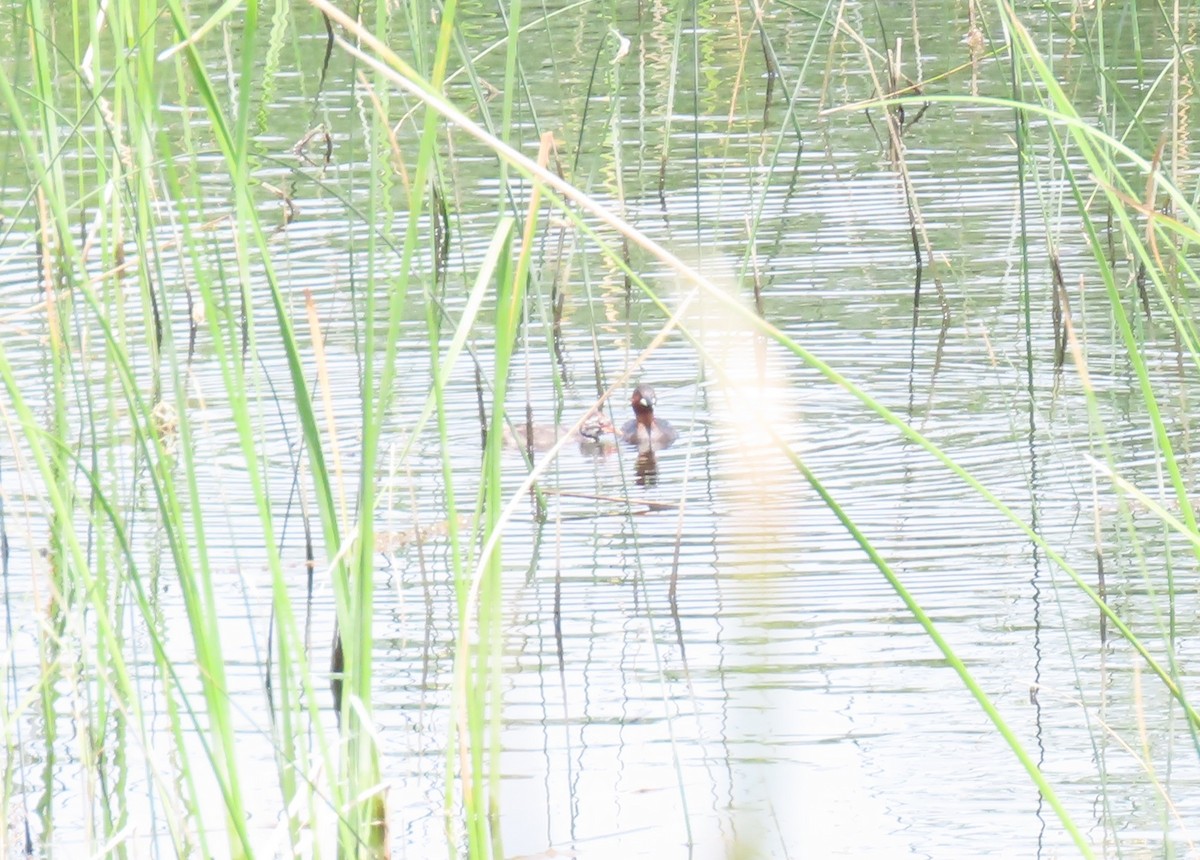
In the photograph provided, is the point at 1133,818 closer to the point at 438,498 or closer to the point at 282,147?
the point at 438,498

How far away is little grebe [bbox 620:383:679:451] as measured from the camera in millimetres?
6156

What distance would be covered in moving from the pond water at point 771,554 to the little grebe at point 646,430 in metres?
0.12

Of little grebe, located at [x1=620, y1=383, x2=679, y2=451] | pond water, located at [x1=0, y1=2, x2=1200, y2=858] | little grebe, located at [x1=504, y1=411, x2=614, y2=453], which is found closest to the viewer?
pond water, located at [x1=0, y1=2, x2=1200, y2=858]

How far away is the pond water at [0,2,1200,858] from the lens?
3102mm

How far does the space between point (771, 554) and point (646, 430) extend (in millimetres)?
5043

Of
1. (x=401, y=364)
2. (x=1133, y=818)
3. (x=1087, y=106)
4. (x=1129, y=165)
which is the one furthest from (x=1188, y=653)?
(x=1087, y=106)

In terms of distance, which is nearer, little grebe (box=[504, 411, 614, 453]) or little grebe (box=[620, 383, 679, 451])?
little grebe (box=[504, 411, 614, 453])

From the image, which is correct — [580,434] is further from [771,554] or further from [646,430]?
[771,554]

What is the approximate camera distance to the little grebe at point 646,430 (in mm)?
6156

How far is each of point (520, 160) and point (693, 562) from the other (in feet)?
9.41

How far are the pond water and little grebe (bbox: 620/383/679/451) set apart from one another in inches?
Answer: 4.9

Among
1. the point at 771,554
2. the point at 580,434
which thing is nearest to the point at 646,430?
the point at 580,434

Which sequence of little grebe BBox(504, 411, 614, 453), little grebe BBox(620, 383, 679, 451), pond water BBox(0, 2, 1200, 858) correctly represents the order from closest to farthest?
pond water BBox(0, 2, 1200, 858), little grebe BBox(504, 411, 614, 453), little grebe BBox(620, 383, 679, 451)

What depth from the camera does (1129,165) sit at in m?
8.18
